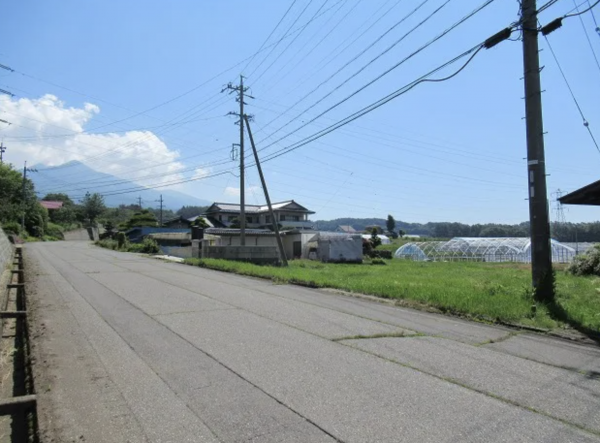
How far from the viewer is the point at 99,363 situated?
18.0 feet

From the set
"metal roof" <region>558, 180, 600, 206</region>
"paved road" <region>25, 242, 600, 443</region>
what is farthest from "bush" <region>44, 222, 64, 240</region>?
"metal roof" <region>558, 180, 600, 206</region>

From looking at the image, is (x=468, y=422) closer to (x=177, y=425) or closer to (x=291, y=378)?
(x=291, y=378)

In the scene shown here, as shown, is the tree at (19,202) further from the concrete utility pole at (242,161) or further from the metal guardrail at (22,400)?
the metal guardrail at (22,400)

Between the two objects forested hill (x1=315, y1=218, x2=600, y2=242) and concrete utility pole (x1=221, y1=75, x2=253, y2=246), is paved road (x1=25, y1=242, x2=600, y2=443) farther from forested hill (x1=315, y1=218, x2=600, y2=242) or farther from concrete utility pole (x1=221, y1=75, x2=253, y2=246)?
forested hill (x1=315, y1=218, x2=600, y2=242)

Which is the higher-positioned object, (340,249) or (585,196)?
(585,196)

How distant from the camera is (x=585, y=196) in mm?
9445

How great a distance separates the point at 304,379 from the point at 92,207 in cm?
9947

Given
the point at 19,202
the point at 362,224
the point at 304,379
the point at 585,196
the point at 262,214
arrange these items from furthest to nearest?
1. the point at 362,224
2. the point at 262,214
3. the point at 19,202
4. the point at 585,196
5. the point at 304,379

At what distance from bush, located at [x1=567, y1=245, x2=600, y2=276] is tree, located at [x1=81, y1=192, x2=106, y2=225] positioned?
297 feet

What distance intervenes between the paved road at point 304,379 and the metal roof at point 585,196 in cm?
368

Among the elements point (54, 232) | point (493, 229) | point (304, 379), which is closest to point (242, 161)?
point (304, 379)

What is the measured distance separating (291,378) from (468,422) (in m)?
1.89

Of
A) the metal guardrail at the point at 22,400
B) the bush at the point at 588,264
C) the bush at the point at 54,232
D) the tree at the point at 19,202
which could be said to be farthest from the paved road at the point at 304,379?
the bush at the point at 54,232

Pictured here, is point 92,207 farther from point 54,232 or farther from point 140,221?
point 140,221
